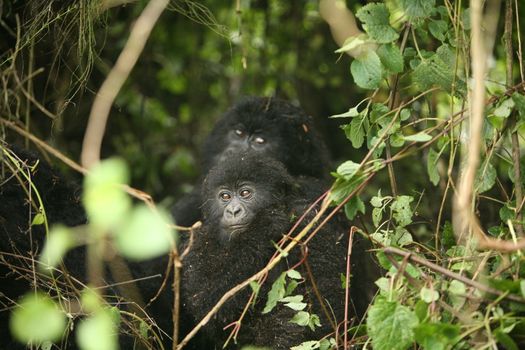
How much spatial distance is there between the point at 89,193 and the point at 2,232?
2089mm

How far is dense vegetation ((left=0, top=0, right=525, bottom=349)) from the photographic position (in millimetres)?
2348

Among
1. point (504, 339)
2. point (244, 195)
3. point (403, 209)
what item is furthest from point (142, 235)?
point (244, 195)

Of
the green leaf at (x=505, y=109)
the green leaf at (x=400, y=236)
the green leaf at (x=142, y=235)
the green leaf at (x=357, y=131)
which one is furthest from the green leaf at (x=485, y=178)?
the green leaf at (x=142, y=235)

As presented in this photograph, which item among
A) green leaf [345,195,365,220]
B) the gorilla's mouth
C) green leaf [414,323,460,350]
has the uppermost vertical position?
green leaf [345,195,365,220]

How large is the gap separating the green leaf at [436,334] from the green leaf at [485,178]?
848mm

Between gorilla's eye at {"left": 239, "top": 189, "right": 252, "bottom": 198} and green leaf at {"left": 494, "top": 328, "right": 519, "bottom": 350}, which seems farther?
gorilla's eye at {"left": 239, "top": 189, "right": 252, "bottom": 198}

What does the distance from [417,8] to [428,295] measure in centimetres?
129

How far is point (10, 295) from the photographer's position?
353 cm

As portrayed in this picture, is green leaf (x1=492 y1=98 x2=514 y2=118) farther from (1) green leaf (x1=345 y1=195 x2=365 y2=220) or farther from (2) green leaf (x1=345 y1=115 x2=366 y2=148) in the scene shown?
(1) green leaf (x1=345 y1=195 x2=365 y2=220)

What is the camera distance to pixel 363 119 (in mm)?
3094

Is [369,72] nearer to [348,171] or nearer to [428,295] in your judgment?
[348,171]

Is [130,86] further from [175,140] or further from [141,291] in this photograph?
[141,291]

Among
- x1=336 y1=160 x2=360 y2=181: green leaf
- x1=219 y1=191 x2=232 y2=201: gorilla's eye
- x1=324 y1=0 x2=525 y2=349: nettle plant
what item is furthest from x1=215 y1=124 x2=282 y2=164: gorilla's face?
x1=336 y1=160 x2=360 y2=181: green leaf

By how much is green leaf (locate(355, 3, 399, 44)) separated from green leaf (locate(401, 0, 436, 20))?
10cm
